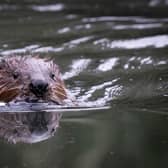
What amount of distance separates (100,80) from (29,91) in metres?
2.09

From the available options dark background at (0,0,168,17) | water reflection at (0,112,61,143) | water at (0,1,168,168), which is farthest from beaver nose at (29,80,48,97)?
dark background at (0,0,168,17)

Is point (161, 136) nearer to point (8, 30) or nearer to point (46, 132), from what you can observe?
point (46, 132)

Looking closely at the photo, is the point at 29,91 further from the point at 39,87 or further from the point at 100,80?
the point at 100,80

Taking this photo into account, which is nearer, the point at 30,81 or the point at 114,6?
the point at 30,81

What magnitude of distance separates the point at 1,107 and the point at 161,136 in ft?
5.94

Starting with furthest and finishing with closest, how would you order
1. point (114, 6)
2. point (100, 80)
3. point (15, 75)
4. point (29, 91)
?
point (114, 6) < point (100, 80) < point (15, 75) < point (29, 91)

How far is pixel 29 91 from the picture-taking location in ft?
21.1

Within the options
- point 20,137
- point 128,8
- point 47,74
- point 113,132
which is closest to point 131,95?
point 47,74

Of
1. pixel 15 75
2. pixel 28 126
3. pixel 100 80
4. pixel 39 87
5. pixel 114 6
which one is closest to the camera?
pixel 28 126

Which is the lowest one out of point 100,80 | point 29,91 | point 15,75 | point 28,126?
point 100,80

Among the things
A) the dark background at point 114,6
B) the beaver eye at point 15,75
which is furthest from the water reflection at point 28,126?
the dark background at point 114,6

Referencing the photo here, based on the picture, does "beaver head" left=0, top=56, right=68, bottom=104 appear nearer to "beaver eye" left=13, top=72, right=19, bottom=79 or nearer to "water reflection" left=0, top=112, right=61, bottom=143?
"beaver eye" left=13, top=72, right=19, bottom=79

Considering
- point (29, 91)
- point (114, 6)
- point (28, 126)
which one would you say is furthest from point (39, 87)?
point (114, 6)

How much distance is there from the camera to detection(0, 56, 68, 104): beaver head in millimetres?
6379
